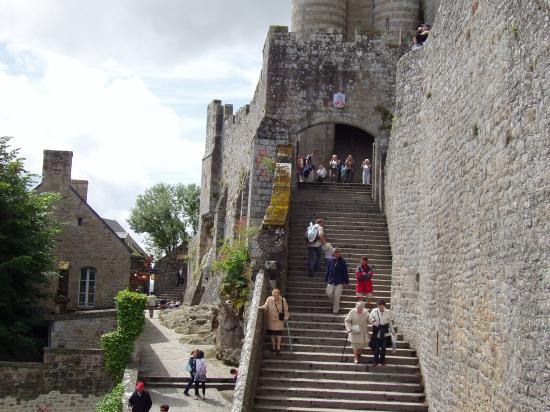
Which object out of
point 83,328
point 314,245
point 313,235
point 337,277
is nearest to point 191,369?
point 314,245

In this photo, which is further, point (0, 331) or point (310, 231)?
point (0, 331)

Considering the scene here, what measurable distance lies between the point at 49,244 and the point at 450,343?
62.2ft

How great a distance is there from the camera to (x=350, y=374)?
49.0ft

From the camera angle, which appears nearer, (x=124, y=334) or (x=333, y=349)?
(x=333, y=349)

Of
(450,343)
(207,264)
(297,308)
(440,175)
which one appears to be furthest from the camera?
(207,264)

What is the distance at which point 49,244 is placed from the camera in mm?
28547

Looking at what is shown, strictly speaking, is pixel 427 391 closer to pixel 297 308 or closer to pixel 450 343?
pixel 450 343

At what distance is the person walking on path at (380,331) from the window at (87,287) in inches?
816

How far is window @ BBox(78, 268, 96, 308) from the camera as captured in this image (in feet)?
111

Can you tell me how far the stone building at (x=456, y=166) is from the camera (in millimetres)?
8930

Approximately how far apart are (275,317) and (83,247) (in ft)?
65.1

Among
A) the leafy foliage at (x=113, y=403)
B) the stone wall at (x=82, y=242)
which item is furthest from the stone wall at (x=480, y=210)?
the stone wall at (x=82, y=242)

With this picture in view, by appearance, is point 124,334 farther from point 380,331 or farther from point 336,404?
point 336,404

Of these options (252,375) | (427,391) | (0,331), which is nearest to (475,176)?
(427,391)
